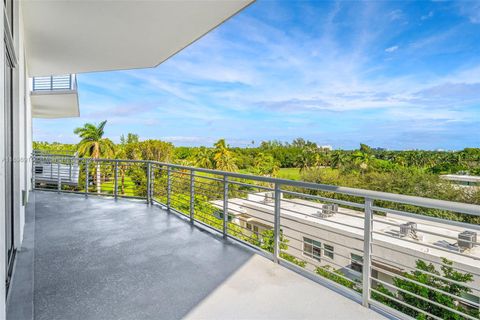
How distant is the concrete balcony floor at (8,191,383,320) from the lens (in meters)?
2.01

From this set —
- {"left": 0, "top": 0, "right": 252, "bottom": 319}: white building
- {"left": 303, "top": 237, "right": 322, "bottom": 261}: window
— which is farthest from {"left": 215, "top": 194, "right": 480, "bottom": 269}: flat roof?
{"left": 0, "top": 0, "right": 252, "bottom": 319}: white building

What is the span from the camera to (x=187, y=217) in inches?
182

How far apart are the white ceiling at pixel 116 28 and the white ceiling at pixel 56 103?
114 inches

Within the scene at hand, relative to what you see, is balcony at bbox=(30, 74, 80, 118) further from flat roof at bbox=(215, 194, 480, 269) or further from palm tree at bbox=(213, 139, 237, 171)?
palm tree at bbox=(213, 139, 237, 171)

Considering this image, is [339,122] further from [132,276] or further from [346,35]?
[132,276]

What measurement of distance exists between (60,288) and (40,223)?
2.46m

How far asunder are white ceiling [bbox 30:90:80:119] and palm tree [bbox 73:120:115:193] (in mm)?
9224

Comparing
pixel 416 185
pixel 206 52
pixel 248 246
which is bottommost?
pixel 416 185

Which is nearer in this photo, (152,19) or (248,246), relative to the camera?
(248,246)

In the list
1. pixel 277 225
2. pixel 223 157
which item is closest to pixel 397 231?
pixel 277 225

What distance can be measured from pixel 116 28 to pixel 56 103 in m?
6.85

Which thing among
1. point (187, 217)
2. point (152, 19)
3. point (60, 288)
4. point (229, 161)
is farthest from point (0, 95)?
point (229, 161)

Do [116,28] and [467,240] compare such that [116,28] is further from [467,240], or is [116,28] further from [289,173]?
[289,173]

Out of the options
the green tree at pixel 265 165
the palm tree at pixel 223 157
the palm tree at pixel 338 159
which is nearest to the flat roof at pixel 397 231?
the palm tree at pixel 223 157
